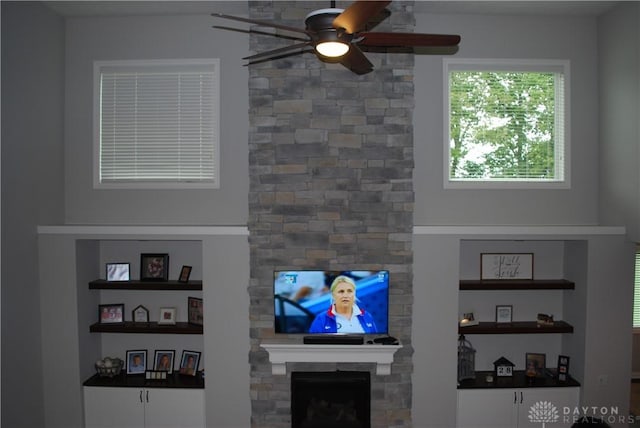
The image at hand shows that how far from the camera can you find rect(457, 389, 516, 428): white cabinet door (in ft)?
14.4

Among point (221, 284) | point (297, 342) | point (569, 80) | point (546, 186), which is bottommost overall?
point (297, 342)

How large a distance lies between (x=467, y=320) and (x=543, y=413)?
3.68 feet

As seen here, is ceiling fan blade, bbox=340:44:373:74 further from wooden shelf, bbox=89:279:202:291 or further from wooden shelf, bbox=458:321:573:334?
wooden shelf, bbox=458:321:573:334

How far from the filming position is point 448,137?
465cm

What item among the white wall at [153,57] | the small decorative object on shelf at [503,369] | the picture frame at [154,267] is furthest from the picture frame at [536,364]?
the picture frame at [154,267]

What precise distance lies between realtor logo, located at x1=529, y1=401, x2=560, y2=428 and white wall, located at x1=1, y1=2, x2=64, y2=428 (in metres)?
4.80

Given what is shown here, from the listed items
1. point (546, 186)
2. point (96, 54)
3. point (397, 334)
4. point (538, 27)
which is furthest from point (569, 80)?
point (96, 54)

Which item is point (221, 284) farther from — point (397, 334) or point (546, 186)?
point (546, 186)

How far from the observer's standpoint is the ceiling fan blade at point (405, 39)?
2.59 meters

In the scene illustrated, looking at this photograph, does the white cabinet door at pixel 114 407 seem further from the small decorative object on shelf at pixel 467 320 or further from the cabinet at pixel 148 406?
the small decorative object on shelf at pixel 467 320

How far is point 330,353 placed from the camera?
13.8 feet

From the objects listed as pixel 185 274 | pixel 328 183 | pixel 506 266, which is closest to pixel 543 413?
pixel 506 266

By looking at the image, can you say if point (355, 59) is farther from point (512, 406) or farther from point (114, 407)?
point (114, 407)

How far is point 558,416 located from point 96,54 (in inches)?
234
